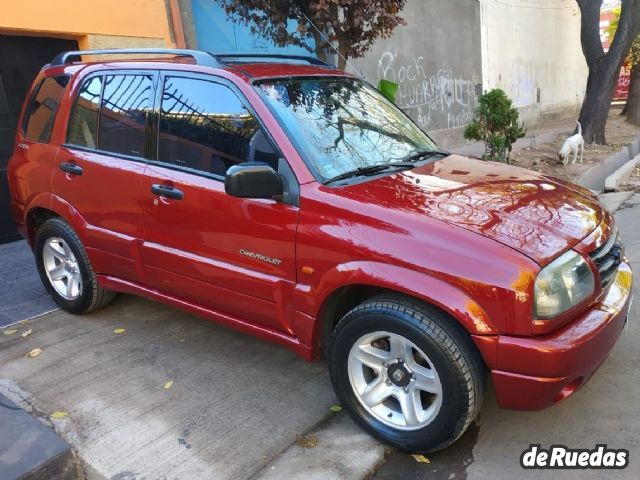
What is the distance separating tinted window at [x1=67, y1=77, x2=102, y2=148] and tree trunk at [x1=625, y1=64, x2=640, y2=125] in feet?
54.9

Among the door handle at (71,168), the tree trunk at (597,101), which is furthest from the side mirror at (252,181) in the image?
the tree trunk at (597,101)

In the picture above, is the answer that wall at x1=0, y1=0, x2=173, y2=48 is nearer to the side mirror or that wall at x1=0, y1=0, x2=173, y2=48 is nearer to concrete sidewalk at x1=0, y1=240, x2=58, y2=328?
concrete sidewalk at x1=0, y1=240, x2=58, y2=328

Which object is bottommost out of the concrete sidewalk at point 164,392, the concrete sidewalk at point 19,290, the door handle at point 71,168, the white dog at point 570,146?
the concrete sidewalk at point 164,392

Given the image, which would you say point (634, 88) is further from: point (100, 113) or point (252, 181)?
point (252, 181)

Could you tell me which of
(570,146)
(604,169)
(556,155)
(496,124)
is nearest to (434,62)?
(556,155)

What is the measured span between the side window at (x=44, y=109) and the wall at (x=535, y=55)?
1327 cm

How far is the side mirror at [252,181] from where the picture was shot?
273cm

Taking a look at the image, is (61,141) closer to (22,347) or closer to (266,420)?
(22,347)

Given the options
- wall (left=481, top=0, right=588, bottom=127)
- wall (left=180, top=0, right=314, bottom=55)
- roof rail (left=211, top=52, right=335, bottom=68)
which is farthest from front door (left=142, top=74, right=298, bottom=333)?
wall (left=481, top=0, right=588, bottom=127)

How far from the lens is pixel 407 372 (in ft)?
8.82

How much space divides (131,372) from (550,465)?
245cm

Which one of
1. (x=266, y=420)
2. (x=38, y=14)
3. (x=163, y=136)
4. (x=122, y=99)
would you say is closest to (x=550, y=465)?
(x=266, y=420)

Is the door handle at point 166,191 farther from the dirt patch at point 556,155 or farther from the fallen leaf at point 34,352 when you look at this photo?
the dirt patch at point 556,155

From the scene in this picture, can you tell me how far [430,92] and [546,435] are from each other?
11.3 m
